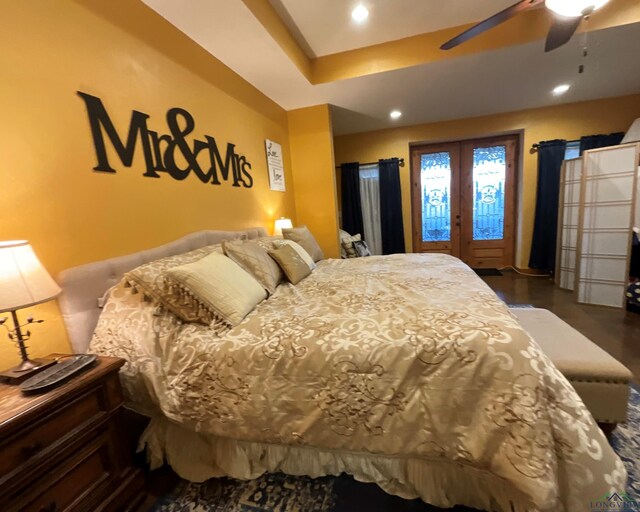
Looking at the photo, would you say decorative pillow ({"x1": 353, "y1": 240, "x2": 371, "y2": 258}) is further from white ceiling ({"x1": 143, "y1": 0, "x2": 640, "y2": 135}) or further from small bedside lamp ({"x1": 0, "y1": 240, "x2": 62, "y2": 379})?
small bedside lamp ({"x1": 0, "y1": 240, "x2": 62, "y2": 379})

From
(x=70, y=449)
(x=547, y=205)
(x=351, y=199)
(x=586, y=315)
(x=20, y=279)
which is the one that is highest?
(x=351, y=199)

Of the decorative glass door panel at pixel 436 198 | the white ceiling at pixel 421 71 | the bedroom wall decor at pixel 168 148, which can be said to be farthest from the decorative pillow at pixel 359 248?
the bedroom wall decor at pixel 168 148

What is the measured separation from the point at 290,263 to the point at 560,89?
13.7ft

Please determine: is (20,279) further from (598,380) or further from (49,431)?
(598,380)

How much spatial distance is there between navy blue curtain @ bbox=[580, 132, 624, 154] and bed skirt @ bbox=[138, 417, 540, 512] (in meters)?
4.95

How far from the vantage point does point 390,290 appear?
65.6 inches

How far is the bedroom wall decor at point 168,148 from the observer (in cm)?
150

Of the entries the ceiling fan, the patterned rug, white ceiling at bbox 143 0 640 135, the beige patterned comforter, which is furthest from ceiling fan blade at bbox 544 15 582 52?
the patterned rug

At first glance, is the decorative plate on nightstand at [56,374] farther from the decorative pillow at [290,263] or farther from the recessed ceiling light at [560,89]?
the recessed ceiling light at [560,89]

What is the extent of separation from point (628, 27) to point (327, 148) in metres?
2.86

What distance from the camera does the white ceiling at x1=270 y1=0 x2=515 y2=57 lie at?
88.6 inches

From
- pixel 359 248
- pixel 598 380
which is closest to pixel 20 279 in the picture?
pixel 598 380

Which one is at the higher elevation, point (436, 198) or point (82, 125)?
point (82, 125)

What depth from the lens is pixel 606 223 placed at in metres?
3.06
